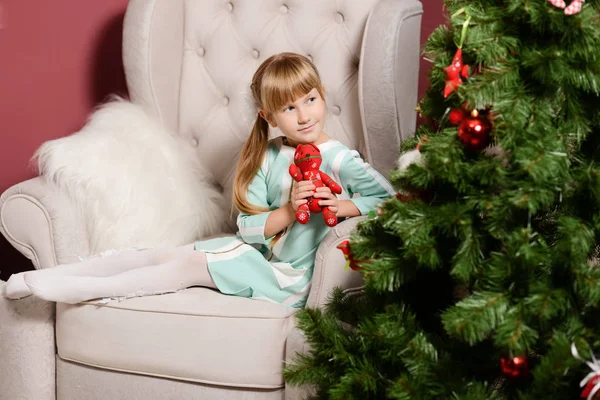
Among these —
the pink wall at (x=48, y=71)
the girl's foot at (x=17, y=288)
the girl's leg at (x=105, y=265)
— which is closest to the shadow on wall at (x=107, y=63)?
the pink wall at (x=48, y=71)

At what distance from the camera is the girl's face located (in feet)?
5.93

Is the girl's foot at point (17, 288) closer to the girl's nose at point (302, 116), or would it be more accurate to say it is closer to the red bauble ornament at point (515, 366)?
the girl's nose at point (302, 116)

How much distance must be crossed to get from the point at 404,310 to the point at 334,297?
0.25 metres

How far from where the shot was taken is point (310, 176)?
1736 millimetres

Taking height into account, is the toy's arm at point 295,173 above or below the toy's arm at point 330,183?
above

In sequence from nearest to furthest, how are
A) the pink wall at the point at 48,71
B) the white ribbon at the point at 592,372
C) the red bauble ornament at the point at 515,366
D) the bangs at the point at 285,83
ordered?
the white ribbon at the point at 592,372 < the red bauble ornament at the point at 515,366 < the bangs at the point at 285,83 < the pink wall at the point at 48,71

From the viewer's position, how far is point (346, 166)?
1.89 metres

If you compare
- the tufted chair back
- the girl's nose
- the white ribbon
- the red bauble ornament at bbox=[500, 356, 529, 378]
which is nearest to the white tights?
the girl's nose

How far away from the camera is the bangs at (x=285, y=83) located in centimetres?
179

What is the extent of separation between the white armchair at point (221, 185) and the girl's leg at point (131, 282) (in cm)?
3

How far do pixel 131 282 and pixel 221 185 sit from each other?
0.67 meters

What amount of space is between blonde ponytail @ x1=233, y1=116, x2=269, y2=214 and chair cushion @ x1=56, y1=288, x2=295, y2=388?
25cm

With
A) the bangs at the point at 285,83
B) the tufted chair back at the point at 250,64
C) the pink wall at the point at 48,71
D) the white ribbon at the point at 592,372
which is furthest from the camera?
the pink wall at the point at 48,71

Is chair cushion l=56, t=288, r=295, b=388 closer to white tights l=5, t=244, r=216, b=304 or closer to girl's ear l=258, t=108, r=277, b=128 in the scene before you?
white tights l=5, t=244, r=216, b=304
